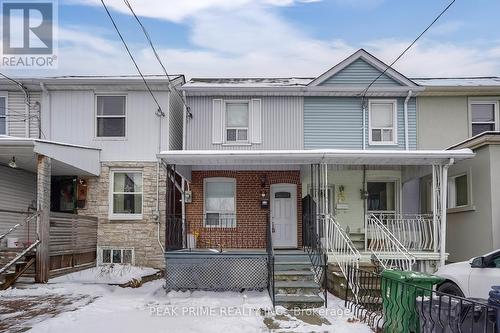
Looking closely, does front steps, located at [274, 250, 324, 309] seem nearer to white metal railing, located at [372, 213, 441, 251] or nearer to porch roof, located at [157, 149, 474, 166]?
porch roof, located at [157, 149, 474, 166]

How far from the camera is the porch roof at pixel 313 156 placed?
11.6m

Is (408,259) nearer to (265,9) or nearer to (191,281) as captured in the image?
(191,281)

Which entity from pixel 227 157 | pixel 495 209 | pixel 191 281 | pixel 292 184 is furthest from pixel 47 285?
pixel 495 209

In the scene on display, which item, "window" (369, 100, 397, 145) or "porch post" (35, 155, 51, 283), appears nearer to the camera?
"porch post" (35, 155, 51, 283)

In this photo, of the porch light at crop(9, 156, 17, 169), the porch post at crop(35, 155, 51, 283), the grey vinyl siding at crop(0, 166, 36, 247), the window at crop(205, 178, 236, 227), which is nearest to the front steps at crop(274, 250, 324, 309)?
the window at crop(205, 178, 236, 227)

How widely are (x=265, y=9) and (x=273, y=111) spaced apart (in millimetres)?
4095

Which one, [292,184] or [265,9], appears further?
[292,184]

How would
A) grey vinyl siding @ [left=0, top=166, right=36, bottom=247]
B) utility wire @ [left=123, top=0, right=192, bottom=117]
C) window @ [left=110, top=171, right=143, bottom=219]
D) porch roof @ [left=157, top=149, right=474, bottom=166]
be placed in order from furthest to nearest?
window @ [left=110, top=171, right=143, bottom=219]
grey vinyl siding @ [left=0, top=166, right=36, bottom=247]
porch roof @ [left=157, top=149, right=474, bottom=166]
utility wire @ [left=123, top=0, right=192, bottom=117]

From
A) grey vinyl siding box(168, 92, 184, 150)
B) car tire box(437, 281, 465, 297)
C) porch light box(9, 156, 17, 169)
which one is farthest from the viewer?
grey vinyl siding box(168, 92, 184, 150)

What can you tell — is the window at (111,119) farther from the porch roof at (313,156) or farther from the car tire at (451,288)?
the car tire at (451,288)

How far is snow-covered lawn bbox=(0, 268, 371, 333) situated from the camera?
7.65 metres

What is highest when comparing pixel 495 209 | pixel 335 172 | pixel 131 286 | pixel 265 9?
pixel 265 9

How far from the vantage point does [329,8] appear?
501 inches

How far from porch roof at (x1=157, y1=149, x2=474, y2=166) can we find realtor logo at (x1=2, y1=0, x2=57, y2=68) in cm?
579
